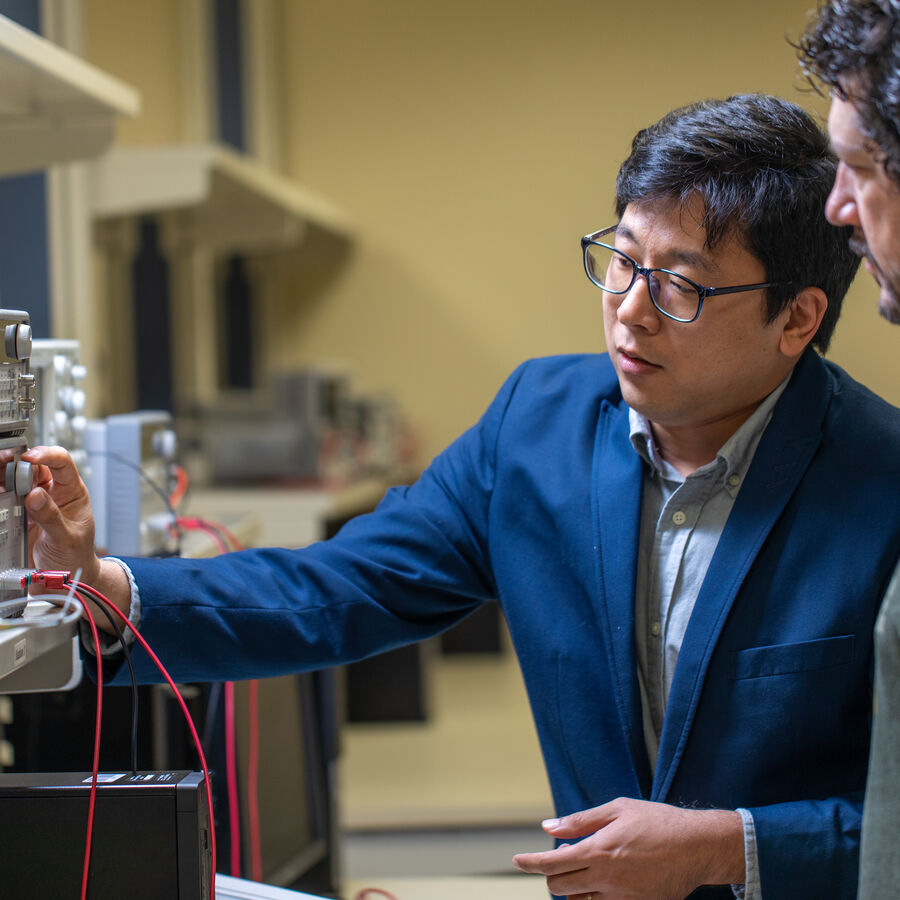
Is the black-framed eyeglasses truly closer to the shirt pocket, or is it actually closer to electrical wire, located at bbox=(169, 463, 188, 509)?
the shirt pocket

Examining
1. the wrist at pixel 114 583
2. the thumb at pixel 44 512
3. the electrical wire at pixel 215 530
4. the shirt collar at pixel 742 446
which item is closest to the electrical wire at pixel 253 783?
the electrical wire at pixel 215 530

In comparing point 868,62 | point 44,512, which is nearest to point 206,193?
point 44,512

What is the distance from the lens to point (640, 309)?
1.10 metres

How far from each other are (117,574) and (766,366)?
70 cm

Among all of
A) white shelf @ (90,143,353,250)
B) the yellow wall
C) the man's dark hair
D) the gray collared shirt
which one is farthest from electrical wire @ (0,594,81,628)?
the yellow wall

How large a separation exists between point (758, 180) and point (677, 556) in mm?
395

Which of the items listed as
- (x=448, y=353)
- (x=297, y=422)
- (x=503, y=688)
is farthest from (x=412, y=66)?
(x=503, y=688)

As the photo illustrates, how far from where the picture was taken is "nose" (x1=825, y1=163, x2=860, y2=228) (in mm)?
908

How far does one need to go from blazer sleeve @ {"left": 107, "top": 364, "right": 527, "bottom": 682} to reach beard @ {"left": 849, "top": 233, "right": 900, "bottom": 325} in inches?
19.8

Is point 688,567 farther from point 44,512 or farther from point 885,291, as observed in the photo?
point 44,512

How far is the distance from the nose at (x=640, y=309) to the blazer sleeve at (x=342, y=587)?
0.26 metres

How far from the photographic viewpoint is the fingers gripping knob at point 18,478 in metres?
0.96

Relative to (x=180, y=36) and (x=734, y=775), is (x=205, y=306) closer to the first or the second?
(x=180, y=36)

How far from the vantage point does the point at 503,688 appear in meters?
4.00
